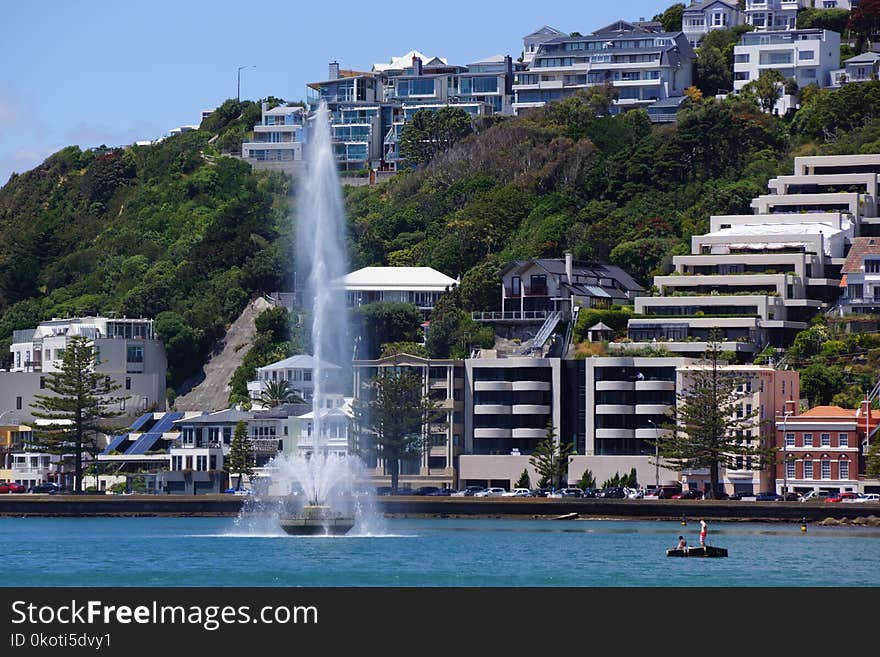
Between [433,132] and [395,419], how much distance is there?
69401mm

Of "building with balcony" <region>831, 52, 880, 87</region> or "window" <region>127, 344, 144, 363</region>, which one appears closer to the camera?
"window" <region>127, 344, 144, 363</region>

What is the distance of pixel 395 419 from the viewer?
127 meters

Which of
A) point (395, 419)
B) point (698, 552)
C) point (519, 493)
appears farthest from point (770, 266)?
point (698, 552)

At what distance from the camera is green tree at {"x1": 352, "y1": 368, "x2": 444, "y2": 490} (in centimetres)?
12706

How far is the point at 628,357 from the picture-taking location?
127875 mm

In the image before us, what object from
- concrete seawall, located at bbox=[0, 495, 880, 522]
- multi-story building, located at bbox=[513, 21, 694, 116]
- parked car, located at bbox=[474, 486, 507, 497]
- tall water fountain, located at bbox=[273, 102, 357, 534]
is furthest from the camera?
multi-story building, located at bbox=[513, 21, 694, 116]

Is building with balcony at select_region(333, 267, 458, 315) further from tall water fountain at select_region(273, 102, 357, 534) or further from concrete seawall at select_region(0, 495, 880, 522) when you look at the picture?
tall water fountain at select_region(273, 102, 357, 534)

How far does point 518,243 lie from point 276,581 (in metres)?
92.7

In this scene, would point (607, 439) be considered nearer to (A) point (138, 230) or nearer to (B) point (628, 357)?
(B) point (628, 357)

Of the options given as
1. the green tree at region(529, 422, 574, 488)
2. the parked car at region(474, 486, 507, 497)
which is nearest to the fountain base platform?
the parked car at region(474, 486, 507, 497)

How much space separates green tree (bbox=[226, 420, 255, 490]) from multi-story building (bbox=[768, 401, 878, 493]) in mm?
34128

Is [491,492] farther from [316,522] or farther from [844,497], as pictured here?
[316,522]
